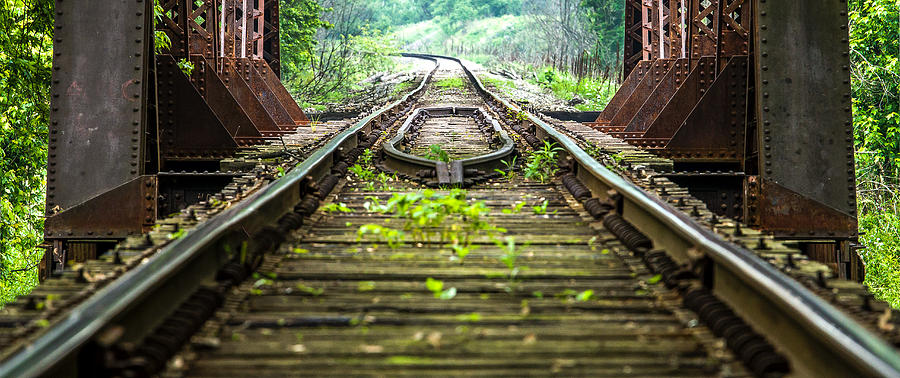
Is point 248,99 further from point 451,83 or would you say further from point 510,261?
point 451,83

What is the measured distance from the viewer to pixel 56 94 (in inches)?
207

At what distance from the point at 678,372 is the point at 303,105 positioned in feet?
59.0

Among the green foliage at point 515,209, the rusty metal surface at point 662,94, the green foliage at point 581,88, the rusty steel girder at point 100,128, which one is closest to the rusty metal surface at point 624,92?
the rusty metal surface at point 662,94

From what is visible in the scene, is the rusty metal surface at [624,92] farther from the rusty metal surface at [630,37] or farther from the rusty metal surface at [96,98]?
the rusty metal surface at [96,98]

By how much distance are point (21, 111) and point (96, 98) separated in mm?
4881

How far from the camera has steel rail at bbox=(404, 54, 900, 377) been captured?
1846 millimetres

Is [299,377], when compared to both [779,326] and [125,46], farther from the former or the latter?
[125,46]

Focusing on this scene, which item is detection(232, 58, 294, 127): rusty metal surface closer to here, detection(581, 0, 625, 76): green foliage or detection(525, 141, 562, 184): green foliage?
detection(525, 141, 562, 184): green foliage

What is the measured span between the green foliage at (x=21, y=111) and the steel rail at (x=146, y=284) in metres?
3.21

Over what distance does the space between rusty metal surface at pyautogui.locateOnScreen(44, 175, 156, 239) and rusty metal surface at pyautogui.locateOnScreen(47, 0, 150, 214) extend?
0.33 ft

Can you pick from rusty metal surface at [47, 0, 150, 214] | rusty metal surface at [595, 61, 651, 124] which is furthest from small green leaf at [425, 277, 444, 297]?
rusty metal surface at [595, 61, 651, 124]

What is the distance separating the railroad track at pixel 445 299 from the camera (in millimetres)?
2227

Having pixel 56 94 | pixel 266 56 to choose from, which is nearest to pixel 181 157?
pixel 56 94

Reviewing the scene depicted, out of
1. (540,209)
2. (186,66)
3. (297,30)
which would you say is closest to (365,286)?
(540,209)
